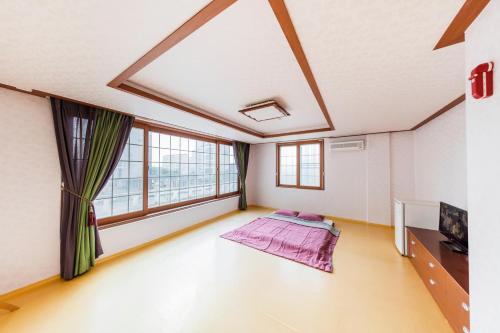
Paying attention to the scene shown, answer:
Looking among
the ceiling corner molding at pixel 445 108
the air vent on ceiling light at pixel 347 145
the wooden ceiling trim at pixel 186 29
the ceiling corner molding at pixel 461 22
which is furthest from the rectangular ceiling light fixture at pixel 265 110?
the air vent on ceiling light at pixel 347 145

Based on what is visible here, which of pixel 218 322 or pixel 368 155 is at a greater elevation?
pixel 368 155

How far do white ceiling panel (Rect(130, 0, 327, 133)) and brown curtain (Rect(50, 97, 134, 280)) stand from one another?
1061 mm

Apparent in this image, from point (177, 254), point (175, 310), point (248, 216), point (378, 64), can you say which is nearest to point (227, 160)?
point (248, 216)

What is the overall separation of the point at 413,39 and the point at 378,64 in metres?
0.28

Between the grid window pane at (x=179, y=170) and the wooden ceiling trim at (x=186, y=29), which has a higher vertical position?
the wooden ceiling trim at (x=186, y=29)

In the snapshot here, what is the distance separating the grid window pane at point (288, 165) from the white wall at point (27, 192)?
4.69m

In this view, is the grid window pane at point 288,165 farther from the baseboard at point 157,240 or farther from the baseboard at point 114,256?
the baseboard at point 114,256

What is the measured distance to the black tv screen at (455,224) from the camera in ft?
5.64

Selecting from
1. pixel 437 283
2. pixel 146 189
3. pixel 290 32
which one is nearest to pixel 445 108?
pixel 437 283

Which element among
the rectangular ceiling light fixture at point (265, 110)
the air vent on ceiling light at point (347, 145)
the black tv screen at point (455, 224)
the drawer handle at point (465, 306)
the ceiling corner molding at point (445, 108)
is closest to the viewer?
the drawer handle at point (465, 306)

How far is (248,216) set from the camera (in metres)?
4.62

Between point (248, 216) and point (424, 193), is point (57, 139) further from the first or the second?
point (424, 193)

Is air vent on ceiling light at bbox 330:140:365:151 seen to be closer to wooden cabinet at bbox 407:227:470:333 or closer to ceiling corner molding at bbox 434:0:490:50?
wooden cabinet at bbox 407:227:470:333

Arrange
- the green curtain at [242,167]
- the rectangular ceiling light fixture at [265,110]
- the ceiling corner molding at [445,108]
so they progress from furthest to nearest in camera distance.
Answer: the green curtain at [242,167]
the rectangular ceiling light fixture at [265,110]
the ceiling corner molding at [445,108]
